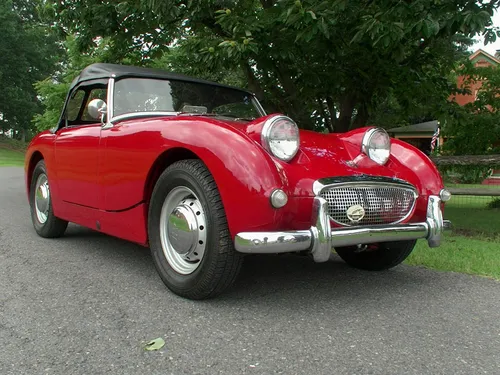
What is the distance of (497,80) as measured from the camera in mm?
9570

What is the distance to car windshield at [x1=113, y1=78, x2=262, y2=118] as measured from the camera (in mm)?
3836

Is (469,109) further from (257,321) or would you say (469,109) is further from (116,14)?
(257,321)

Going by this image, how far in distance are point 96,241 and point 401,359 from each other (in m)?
3.40

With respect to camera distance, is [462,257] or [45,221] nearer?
[462,257]

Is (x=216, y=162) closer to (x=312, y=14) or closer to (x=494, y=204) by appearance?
(x=312, y=14)

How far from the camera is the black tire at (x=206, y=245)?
2.64m

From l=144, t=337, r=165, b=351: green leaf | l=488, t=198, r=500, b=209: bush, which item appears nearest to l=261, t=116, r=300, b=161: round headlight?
l=144, t=337, r=165, b=351: green leaf

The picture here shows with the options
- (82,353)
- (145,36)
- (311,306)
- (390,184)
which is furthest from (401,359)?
(145,36)

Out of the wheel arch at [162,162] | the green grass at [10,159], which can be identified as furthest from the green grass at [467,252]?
the green grass at [10,159]

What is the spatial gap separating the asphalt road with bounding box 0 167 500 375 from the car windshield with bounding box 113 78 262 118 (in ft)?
4.22

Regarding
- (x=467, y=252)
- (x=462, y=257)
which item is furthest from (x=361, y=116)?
(x=462, y=257)

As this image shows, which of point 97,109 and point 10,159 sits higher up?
point 97,109

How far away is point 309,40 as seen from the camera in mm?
5129

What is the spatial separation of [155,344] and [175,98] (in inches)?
91.2
